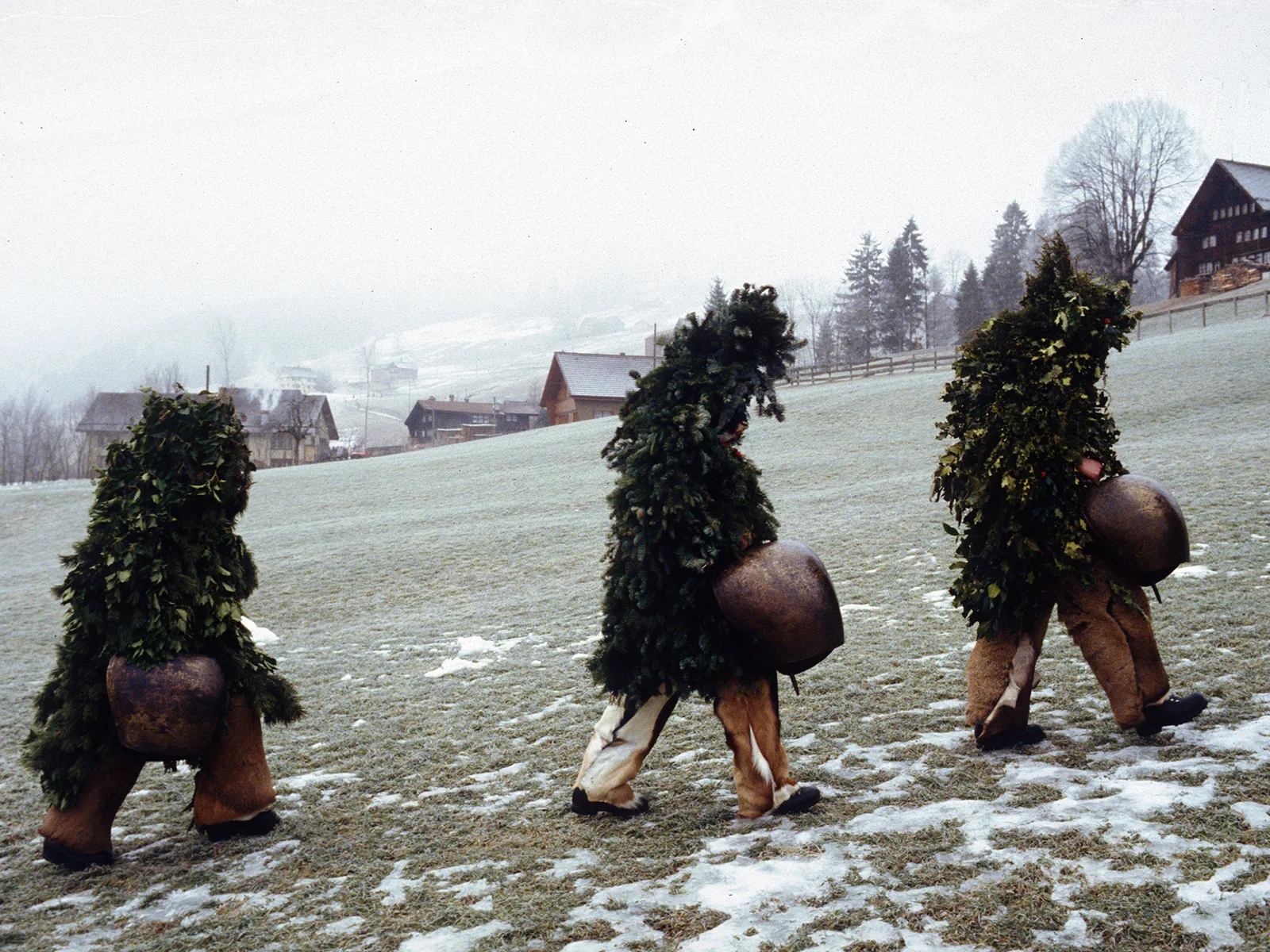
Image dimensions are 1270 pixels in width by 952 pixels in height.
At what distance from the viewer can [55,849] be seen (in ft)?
14.9

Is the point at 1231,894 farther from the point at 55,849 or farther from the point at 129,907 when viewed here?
the point at 55,849

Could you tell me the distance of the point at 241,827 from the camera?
485 cm

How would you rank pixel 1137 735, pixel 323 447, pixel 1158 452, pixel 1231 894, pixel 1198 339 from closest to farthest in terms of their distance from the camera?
pixel 1231 894 → pixel 1137 735 → pixel 1158 452 → pixel 1198 339 → pixel 323 447

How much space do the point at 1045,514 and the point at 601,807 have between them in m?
2.93

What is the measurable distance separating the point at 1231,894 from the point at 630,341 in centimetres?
16507

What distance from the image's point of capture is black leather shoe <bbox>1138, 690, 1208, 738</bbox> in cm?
500

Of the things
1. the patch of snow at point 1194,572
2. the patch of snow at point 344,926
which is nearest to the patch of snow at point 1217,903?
the patch of snow at point 344,926

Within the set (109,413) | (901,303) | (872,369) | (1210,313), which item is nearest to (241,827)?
(872,369)

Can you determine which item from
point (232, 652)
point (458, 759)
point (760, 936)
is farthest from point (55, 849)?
point (760, 936)

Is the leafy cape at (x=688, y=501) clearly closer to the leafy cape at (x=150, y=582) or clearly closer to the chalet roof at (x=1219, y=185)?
the leafy cape at (x=150, y=582)

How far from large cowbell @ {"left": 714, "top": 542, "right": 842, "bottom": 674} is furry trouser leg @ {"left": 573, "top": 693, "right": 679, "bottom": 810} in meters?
0.65

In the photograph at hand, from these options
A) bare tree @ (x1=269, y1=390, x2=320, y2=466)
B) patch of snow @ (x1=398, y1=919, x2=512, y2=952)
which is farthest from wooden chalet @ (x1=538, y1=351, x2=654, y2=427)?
patch of snow @ (x1=398, y1=919, x2=512, y2=952)

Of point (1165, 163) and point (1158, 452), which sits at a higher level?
point (1165, 163)

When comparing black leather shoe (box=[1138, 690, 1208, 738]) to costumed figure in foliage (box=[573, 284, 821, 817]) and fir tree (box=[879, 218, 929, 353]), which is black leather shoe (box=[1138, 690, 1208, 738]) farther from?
fir tree (box=[879, 218, 929, 353])
